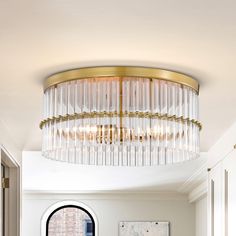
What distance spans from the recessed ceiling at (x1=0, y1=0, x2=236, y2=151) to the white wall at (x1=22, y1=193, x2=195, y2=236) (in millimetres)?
6641

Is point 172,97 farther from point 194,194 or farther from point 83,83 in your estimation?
point 194,194

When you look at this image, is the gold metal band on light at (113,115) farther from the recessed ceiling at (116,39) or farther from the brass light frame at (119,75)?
the recessed ceiling at (116,39)

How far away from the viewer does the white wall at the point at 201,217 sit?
9.28 meters

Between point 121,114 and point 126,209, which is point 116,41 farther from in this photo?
point 126,209

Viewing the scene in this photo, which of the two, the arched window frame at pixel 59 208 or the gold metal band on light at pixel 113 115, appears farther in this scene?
the arched window frame at pixel 59 208

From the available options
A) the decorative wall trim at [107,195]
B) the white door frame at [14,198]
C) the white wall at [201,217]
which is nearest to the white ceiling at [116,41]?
the white door frame at [14,198]

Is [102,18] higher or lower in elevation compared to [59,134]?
higher

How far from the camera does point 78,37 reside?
9.23ft

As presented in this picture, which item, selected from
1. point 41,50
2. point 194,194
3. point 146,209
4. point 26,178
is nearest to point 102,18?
point 41,50

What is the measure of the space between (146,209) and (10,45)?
7.71m

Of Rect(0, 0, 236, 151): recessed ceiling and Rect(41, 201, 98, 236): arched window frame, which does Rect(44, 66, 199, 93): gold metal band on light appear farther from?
Rect(41, 201, 98, 236): arched window frame

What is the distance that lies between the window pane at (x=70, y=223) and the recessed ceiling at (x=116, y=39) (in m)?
6.92

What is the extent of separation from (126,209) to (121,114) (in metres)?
7.18

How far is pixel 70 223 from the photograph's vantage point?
34.9 ft
